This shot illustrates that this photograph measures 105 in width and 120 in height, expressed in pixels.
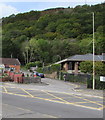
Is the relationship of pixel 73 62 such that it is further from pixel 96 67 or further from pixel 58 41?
pixel 58 41

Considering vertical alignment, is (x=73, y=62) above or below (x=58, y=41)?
below

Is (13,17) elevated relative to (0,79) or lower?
elevated

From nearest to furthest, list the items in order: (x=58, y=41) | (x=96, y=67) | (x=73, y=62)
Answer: (x=96, y=67), (x=73, y=62), (x=58, y=41)

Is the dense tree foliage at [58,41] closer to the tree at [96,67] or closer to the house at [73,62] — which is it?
the house at [73,62]

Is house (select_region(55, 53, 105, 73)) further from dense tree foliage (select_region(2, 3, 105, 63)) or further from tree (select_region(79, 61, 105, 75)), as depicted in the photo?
dense tree foliage (select_region(2, 3, 105, 63))

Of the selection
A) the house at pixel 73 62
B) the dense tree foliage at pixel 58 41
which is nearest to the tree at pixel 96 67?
the house at pixel 73 62

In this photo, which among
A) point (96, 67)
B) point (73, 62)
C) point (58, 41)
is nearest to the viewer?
point (96, 67)

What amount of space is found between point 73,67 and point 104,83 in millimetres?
26053

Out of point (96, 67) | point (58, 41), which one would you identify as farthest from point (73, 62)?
point (58, 41)

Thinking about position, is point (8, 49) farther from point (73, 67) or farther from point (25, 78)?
point (25, 78)

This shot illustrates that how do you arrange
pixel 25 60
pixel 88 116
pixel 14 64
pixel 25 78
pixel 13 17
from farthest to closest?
pixel 13 17, pixel 25 60, pixel 14 64, pixel 25 78, pixel 88 116

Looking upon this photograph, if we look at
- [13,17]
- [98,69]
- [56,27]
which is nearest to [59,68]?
[98,69]

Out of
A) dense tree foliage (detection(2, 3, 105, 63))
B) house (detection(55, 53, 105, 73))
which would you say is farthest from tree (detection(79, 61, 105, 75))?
dense tree foliage (detection(2, 3, 105, 63))

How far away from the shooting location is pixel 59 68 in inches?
2062
